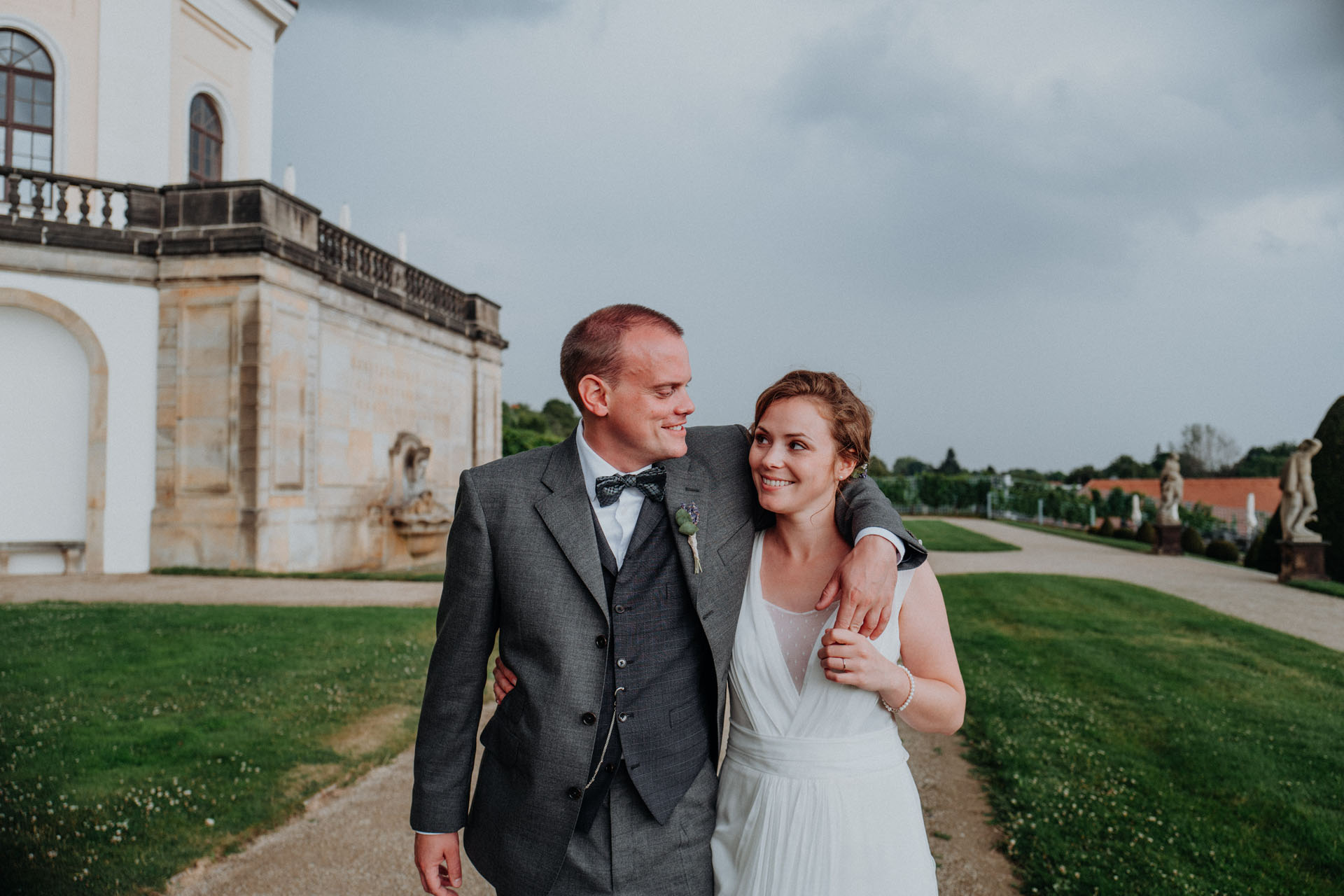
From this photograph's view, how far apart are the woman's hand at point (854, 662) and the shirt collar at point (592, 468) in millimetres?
772

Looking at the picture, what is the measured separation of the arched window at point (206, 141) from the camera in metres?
20.5

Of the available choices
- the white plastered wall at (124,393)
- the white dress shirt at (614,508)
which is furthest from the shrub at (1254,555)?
the white plastered wall at (124,393)

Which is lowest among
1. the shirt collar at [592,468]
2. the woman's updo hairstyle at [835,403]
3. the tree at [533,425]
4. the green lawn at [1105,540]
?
the green lawn at [1105,540]

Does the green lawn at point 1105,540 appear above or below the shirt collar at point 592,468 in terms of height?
below

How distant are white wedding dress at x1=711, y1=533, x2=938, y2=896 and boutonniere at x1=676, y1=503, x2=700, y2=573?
32 centimetres

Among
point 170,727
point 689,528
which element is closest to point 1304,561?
point 689,528

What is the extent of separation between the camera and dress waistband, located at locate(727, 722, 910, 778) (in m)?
2.35

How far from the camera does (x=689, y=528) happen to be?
2281mm

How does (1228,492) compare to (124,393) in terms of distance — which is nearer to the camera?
(124,393)

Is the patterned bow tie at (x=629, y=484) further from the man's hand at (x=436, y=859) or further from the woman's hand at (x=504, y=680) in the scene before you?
the man's hand at (x=436, y=859)

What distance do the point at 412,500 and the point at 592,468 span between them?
16.2 metres

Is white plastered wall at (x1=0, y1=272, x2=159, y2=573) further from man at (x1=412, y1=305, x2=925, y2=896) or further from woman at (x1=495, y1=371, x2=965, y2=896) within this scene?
woman at (x1=495, y1=371, x2=965, y2=896)

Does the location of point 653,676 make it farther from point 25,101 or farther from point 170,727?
point 25,101

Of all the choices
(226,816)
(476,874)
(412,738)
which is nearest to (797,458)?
(476,874)
